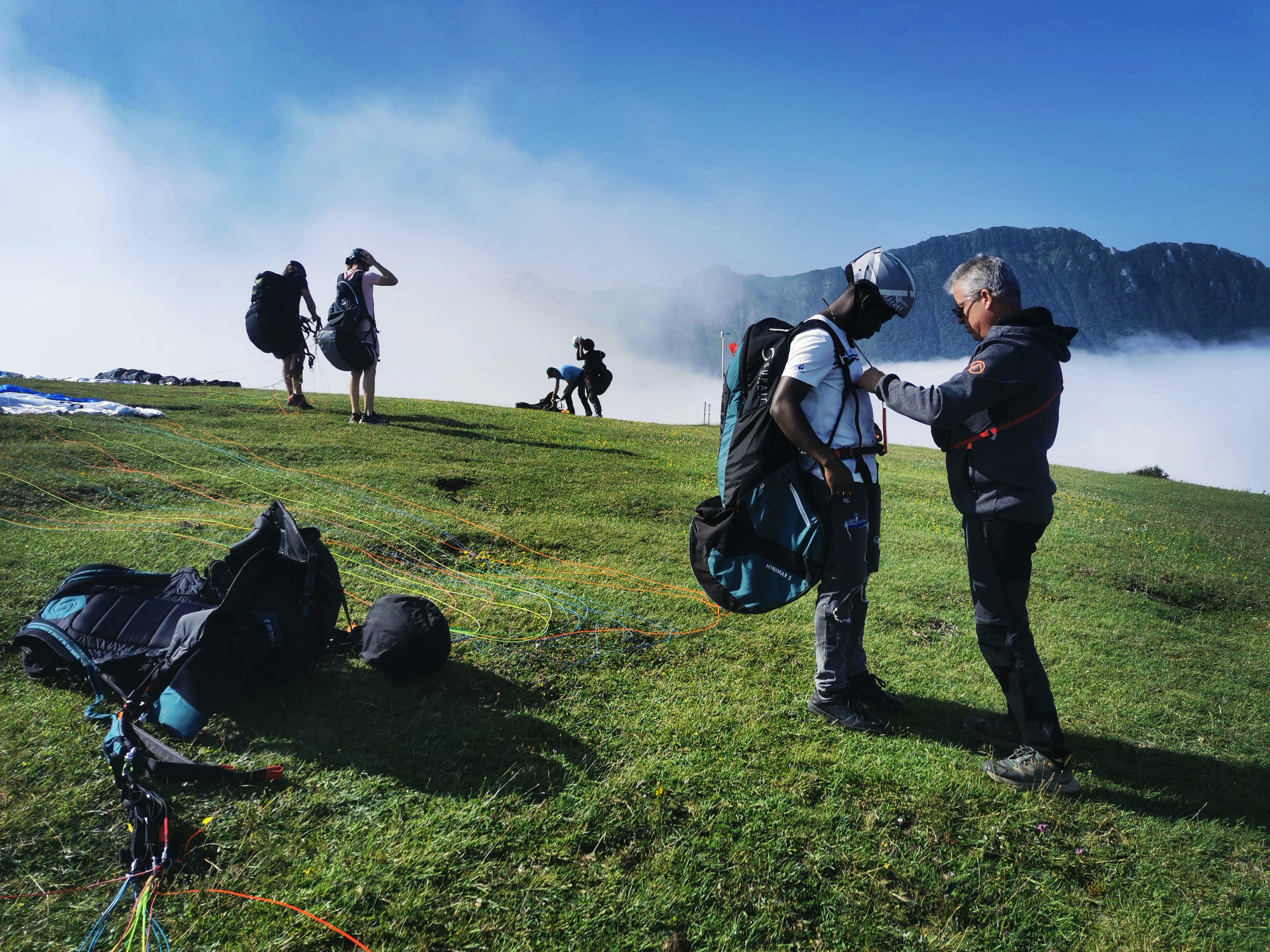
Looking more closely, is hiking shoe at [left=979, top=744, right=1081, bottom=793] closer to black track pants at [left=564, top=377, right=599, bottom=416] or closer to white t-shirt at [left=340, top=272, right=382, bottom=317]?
white t-shirt at [left=340, top=272, right=382, bottom=317]

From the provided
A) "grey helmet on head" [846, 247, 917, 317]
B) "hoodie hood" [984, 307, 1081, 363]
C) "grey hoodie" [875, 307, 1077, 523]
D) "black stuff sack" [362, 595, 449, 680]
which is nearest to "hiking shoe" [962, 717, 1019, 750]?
"grey hoodie" [875, 307, 1077, 523]

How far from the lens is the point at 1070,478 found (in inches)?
717

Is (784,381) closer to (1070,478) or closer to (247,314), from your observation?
(247,314)

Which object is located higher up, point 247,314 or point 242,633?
point 247,314

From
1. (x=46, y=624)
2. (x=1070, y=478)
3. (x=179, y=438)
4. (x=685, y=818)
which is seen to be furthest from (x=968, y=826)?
(x=1070, y=478)

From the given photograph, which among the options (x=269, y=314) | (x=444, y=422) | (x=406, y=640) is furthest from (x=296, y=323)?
(x=406, y=640)

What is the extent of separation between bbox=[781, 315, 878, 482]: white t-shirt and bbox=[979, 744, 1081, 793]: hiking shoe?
5.42ft

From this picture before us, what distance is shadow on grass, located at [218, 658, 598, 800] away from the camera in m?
3.25

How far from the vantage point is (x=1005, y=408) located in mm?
3406

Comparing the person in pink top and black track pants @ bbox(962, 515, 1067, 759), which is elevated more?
the person in pink top

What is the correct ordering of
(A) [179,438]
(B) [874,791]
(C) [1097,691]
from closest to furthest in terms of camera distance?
1. (B) [874,791]
2. (C) [1097,691]
3. (A) [179,438]

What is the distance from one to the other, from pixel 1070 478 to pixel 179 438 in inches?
780

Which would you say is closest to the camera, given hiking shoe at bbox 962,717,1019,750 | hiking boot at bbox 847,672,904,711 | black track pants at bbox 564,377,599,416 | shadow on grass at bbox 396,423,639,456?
hiking shoe at bbox 962,717,1019,750

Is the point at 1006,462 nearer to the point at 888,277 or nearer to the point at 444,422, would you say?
the point at 888,277
